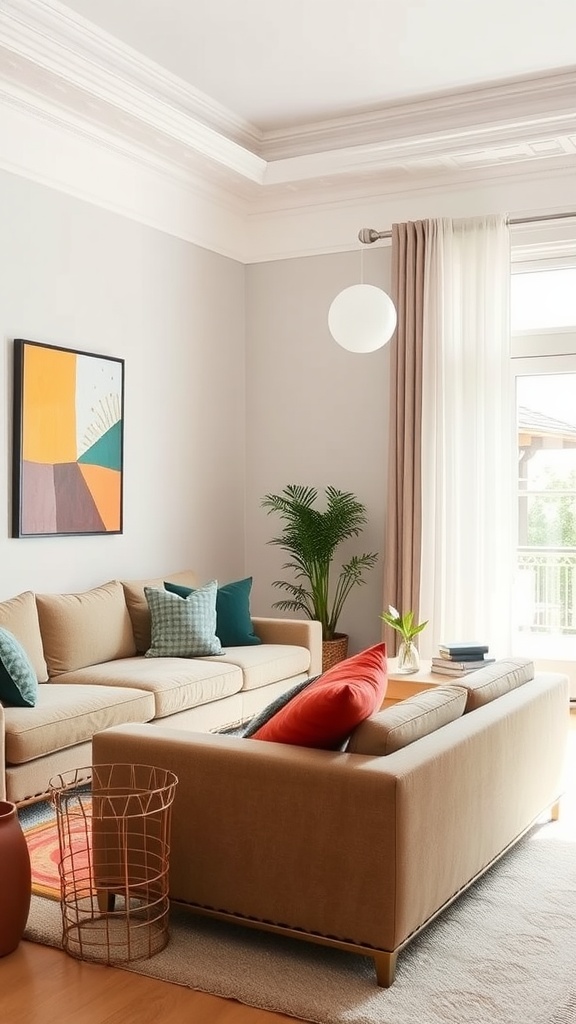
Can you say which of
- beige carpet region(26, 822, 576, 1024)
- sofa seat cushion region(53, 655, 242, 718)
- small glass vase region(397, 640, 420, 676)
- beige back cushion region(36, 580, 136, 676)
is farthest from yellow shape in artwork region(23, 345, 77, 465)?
beige carpet region(26, 822, 576, 1024)

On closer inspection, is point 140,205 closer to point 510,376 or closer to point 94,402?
point 94,402

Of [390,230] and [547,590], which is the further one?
[390,230]

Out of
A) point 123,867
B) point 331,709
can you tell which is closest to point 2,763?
point 123,867

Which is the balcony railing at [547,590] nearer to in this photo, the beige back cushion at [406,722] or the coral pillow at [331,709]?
the beige back cushion at [406,722]

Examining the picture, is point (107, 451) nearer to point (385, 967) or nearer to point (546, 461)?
point (546, 461)

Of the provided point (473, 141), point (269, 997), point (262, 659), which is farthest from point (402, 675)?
point (473, 141)

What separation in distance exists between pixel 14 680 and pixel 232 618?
1.86 meters

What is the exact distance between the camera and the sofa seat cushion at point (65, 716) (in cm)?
379

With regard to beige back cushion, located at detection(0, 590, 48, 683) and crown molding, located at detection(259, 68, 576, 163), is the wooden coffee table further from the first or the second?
crown molding, located at detection(259, 68, 576, 163)

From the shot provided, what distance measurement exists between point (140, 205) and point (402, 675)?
3.06 metres

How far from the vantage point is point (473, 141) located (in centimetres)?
581

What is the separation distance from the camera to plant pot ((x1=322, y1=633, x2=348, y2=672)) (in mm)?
6426

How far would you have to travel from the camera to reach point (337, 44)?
201 inches

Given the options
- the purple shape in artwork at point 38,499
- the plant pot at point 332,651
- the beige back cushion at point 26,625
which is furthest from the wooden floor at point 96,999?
the plant pot at point 332,651
